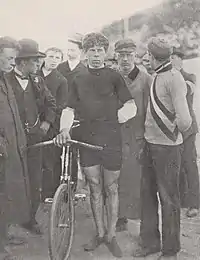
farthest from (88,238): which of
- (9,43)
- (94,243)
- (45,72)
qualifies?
(9,43)

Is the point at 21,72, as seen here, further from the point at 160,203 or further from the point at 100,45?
the point at 160,203

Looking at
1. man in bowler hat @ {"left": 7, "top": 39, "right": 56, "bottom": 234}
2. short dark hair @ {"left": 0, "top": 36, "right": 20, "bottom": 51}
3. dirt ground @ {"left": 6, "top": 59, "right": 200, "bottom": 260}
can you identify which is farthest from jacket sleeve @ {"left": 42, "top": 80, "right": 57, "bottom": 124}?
dirt ground @ {"left": 6, "top": 59, "right": 200, "bottom": 260}

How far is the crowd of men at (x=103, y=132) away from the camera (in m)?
1.34

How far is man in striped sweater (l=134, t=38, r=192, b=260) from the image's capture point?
4.40 feet

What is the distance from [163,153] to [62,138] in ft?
0.94

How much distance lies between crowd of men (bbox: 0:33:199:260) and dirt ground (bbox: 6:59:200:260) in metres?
0.02

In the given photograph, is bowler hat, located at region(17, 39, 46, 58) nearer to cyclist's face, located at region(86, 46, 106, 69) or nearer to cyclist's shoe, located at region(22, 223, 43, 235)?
cyclist's face, located at region(86, 46, 106, 69)

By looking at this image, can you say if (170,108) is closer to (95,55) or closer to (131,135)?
(131,135)

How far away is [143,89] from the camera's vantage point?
4.45ft

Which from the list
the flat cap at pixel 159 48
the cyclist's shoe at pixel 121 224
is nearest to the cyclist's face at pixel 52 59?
the flat cap at pixel 159 48

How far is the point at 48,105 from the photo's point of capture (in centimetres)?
135

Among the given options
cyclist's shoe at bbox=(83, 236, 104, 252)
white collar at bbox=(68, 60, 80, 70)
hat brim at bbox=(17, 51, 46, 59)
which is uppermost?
hat brim at bbox=(17, 51, 46, 59)

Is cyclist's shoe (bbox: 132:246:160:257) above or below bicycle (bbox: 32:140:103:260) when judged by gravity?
below

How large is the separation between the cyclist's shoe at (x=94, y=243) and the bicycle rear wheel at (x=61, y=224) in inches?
1.9
